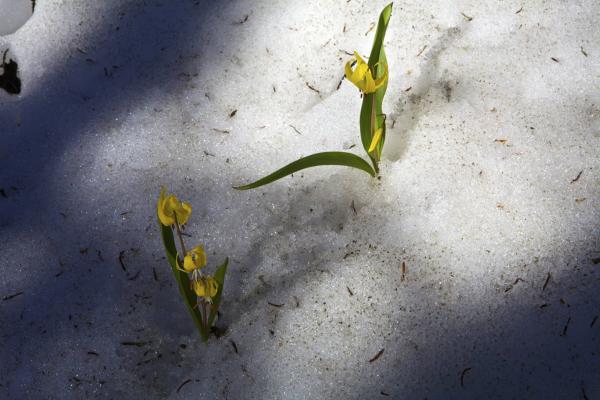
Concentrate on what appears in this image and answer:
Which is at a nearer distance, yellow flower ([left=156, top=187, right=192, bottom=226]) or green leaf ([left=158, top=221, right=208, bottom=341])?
yellow flower ([left=156, top=187, right=192, bottom=226])

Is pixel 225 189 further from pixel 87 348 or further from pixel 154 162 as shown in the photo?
pixel 87 348

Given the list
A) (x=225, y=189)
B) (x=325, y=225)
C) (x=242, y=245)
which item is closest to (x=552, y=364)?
(x=325, y=225)

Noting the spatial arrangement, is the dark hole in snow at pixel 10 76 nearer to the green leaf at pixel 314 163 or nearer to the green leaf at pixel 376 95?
the green leaf at pixel 314 163

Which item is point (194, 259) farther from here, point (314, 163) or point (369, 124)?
point (369, 124)

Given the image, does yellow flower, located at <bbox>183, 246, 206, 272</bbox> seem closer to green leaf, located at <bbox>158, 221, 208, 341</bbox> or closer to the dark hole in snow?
green leaf, located at <bbox>158, 221, 208, 341</bbox>

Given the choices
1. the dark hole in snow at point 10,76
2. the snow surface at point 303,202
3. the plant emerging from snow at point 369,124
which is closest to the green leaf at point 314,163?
the plant emerging from snow at point 369,124

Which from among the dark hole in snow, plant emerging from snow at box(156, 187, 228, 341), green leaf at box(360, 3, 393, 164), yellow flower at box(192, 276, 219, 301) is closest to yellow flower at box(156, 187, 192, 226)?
plant emerging from snow at box(156, 187, 228, 341)
